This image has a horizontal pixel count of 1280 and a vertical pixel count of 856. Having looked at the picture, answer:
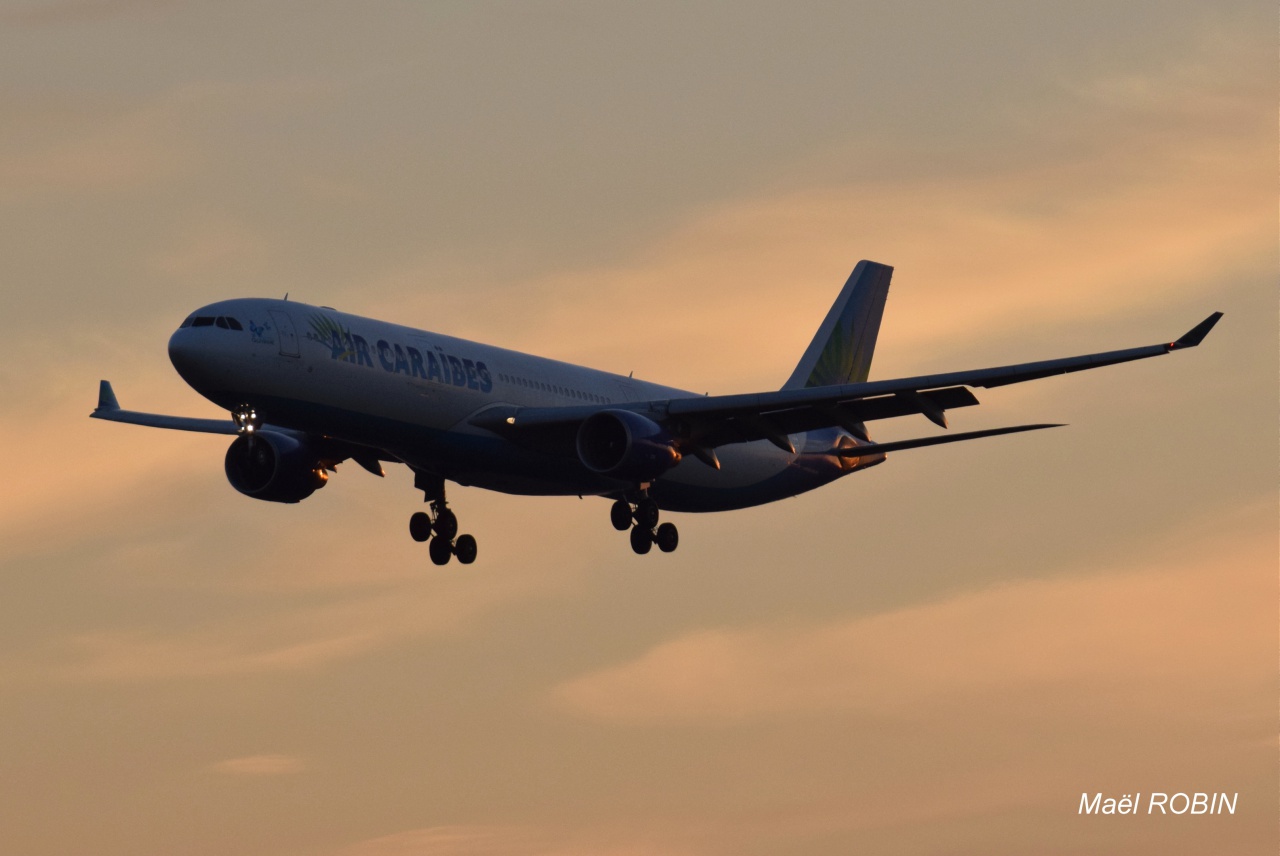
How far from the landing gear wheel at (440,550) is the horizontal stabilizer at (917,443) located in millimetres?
13181

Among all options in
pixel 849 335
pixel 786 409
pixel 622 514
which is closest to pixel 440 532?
pixel 622 514

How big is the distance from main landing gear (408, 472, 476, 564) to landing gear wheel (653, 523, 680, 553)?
527 cm

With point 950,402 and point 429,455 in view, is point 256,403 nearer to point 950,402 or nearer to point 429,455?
point 429,455

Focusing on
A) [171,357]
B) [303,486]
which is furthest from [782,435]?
[171,357]

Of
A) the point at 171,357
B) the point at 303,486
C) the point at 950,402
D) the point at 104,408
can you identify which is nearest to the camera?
the point at 171,357

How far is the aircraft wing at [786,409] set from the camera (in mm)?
52438

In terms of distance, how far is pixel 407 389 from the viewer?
173 feet

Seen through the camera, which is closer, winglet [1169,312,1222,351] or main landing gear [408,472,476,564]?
winglet [1169,312,1222,351]

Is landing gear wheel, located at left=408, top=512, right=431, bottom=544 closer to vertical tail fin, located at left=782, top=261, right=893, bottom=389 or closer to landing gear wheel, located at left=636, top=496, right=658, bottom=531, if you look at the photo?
landing gear wheel, located at left=636, top=496, right=658, bottom=531

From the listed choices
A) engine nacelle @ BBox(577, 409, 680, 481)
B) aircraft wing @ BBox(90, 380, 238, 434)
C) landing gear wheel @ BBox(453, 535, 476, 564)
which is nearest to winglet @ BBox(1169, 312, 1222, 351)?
engine nacelle @ BBox(577, 409, 680, 481)

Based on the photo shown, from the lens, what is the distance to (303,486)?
190ft

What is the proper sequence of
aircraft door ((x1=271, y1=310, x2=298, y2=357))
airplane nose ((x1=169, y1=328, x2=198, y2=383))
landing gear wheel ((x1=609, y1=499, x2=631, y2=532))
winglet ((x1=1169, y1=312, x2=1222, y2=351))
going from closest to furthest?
winglet ((x1=1169, y1=312, x2=1222, y2=351)), airplane nose ((x1=169, y1=328, x2=198, y2=383)), aircraft door ((x1=271, y1=310, x2=298, y2=357)), landing gear wheel ((x1=609, y1=499, x2=631, y2=532))

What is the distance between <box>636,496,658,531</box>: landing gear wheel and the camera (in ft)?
195

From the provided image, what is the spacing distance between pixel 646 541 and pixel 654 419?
506 cm
